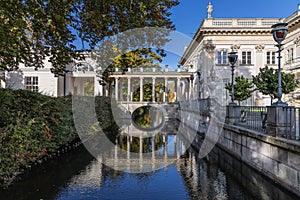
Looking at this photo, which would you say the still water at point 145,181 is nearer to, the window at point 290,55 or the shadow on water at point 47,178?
the shadow on water at point 47,178

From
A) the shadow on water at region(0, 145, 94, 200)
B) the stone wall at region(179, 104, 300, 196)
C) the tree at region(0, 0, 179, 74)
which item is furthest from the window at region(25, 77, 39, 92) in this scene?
the stone wall at region(179, 104, 300, 196)

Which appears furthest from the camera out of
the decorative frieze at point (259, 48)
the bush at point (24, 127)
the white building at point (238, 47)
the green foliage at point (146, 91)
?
the green foliage at point (146, 91)

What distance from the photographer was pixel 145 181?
273 inches

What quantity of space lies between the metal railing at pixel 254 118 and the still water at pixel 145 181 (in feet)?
4.39

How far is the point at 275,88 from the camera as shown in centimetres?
1956

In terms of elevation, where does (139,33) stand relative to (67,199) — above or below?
above

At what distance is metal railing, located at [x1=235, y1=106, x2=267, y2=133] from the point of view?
823 centimetres

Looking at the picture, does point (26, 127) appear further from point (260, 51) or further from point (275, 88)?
point (260, 51)

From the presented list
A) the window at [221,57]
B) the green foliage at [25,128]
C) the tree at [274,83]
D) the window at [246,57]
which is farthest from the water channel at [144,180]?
the window at [246,57]

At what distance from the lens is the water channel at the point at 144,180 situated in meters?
5.80

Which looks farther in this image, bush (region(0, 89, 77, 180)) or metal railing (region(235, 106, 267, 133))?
metal railing (region(235, 106, 267, 133))

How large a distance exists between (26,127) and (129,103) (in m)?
27.2

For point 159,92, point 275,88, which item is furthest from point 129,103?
point 275,88

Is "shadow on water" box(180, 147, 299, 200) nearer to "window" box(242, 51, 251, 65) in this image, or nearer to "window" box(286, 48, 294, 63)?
"window" box(286, 48, 294, 63)
